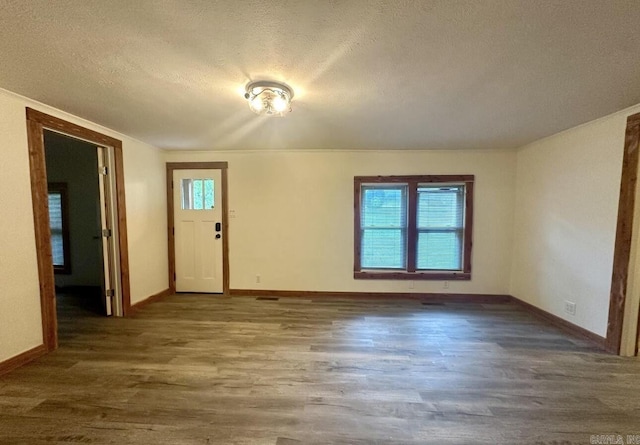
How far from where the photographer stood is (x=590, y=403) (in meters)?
1.82

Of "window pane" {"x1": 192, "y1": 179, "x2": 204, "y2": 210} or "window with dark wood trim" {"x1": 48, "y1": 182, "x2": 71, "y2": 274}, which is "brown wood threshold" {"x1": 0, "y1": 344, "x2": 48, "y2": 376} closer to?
"window pane" {"x1": 192, "y1": 179, "x2": 204, "y2": 210}

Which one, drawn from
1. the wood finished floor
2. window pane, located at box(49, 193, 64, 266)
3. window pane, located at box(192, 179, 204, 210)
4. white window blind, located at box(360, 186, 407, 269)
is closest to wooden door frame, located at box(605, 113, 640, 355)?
the wood finished floor

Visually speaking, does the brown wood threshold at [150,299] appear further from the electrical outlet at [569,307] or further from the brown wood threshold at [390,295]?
the electrical outlet at [569,307]

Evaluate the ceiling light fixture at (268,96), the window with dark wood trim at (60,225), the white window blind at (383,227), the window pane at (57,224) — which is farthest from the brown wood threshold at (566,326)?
the window pane at (57,224)

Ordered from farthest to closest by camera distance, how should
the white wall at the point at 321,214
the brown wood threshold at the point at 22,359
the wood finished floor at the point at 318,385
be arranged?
the white wall at the point at 321,214
the brown wood threshold at the point at 22,359
the wood finished floor at the point at 318,385

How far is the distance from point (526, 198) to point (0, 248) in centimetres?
572

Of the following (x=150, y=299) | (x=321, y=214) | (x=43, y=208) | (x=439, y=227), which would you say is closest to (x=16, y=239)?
(x=43, y=208)

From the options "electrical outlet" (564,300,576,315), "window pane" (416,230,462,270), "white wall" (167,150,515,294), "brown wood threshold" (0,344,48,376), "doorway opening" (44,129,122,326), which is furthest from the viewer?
"doorway opening" (44,129,122,326)

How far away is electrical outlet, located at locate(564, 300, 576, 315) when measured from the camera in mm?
2906

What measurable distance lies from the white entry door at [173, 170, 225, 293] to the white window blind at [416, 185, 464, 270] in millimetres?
3135

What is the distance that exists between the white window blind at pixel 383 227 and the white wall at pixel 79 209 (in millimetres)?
4596

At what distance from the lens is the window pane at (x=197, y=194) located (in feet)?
13.6

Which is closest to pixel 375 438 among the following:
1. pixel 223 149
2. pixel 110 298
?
pixel 110 298

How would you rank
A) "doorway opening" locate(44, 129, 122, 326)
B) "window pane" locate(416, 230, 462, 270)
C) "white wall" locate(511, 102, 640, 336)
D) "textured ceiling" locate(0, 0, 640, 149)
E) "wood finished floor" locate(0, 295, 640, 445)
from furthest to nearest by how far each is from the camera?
"doorway opening" locate(44, 129, 122, 326) → "window pane" locate(416, 230, 462, 270) → "white wall" locate(511, 102, 640, 336) → "wood finished floor" locate(0, 295, 640, 445) → "textured ceiling" locate(0, 0, 640, 149)
